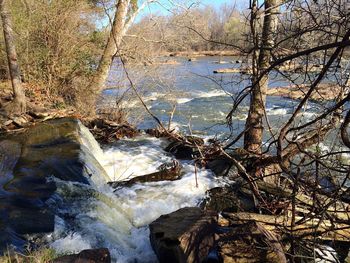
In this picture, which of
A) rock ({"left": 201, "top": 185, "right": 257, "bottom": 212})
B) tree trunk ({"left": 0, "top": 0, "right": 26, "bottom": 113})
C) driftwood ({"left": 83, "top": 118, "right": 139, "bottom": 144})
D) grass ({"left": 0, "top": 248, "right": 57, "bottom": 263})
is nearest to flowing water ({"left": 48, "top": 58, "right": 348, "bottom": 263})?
rock ({"left": 201, "top": 185, "right": 257, "bottom": 212})

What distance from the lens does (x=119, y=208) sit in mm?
6531

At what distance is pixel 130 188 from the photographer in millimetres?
7324

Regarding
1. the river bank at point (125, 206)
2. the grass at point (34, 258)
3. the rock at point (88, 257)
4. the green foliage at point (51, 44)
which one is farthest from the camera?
the green foliage at point (51, 44)

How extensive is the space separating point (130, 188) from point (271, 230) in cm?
298

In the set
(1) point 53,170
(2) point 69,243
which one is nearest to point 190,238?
(2) point 69,243

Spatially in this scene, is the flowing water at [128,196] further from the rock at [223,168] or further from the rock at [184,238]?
the rock at [184,238]

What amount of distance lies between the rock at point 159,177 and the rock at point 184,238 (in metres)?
2.56

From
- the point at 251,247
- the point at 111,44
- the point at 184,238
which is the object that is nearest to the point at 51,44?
the point at 111,44

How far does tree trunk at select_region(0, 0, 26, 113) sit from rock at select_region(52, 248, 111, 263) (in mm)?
7551

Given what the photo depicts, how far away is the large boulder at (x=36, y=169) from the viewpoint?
17.3 feet

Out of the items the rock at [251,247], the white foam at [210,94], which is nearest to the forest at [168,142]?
the rock at [251,247]

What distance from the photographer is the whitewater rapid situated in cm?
509

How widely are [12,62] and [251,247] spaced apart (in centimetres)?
826

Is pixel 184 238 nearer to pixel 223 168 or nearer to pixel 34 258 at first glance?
pixel 34 258
